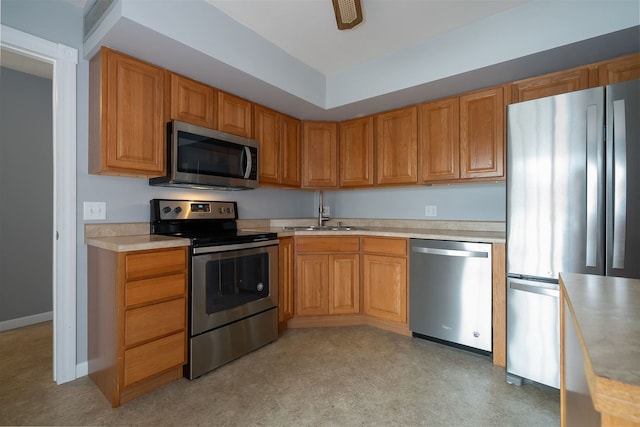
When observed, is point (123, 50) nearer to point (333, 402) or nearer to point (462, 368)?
point (333, 402)

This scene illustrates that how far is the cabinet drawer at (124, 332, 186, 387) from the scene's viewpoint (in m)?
1.75

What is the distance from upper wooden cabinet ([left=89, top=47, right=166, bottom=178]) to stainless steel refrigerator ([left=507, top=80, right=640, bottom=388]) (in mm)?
2412

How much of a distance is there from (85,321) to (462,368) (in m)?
2.64

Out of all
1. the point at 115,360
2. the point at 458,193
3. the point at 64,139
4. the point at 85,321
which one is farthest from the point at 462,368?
the point at 64,139

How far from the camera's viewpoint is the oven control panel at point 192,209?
2.39 metres

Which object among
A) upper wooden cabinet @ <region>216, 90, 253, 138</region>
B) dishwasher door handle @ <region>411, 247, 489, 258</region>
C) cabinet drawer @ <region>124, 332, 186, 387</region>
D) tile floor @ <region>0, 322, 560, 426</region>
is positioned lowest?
tile floor @ <region>0, 322, 560, 426</region>

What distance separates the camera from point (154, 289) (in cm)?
184

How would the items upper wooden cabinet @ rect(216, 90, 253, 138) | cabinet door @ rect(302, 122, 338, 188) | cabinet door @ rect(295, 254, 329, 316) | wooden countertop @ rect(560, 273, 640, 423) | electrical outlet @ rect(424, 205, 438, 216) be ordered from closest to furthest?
wooden countertop @ rect(560, 273, 640, 423), upper wooden cabinet @ rect(216, 90, 253, 138), cabinet door @ rect(295, 254, 329, 316), electrical outlet @ rect(424, 205, 438, 216), cabinet door @ rect(302, 122, 338, 188)

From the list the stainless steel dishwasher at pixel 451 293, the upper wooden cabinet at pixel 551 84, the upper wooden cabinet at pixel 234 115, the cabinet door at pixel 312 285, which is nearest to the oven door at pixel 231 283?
the cabinet door at pixel 312 285

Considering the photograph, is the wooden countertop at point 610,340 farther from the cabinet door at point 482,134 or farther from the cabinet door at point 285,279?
the cabinet door at point 285,279

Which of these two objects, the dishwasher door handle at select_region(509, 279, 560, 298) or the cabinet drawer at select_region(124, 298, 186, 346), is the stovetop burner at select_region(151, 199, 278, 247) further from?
the dishwasher door handle at select_region(509, 279, 560, 298)

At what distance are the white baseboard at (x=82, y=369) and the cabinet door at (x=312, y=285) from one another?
1608 mm

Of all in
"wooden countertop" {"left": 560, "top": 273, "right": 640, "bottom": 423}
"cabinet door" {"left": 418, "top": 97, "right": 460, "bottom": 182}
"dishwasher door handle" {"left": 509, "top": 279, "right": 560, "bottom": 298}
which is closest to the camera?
"wooden countertop" {"left": 560, "top": 273, "right": 640, "bottom": 423}

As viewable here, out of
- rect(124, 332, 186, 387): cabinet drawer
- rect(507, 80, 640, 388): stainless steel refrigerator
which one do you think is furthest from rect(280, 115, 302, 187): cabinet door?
rect(507, 80, 640, 388): stainless steel refrigerator
